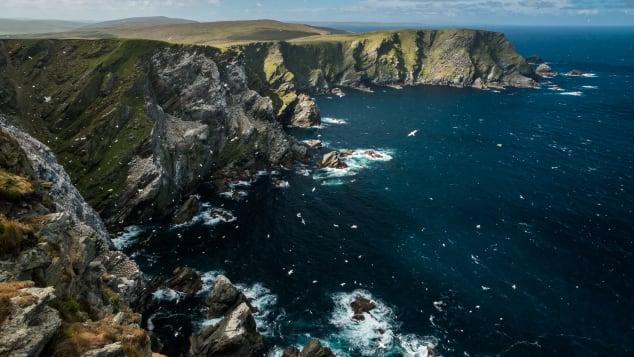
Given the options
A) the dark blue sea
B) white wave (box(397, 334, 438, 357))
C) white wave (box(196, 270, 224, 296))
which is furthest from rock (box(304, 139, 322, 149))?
white wave (box(397, 334, 438, 357))

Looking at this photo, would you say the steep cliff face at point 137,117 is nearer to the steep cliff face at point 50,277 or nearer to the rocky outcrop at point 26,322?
the steep cliff face at point 50,277

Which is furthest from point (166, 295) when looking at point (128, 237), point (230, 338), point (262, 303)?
point (128, 237)

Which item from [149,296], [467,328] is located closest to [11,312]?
[149,296]

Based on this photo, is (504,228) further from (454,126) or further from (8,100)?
(8,100)

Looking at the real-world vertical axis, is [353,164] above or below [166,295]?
above

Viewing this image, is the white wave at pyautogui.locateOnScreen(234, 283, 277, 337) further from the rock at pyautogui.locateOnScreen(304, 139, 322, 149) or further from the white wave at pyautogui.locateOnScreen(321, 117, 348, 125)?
the white wave at pyautogui.locateOnScreen(321, 117, 348, 125)

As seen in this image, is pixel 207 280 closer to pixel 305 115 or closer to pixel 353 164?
pixel 353 164
